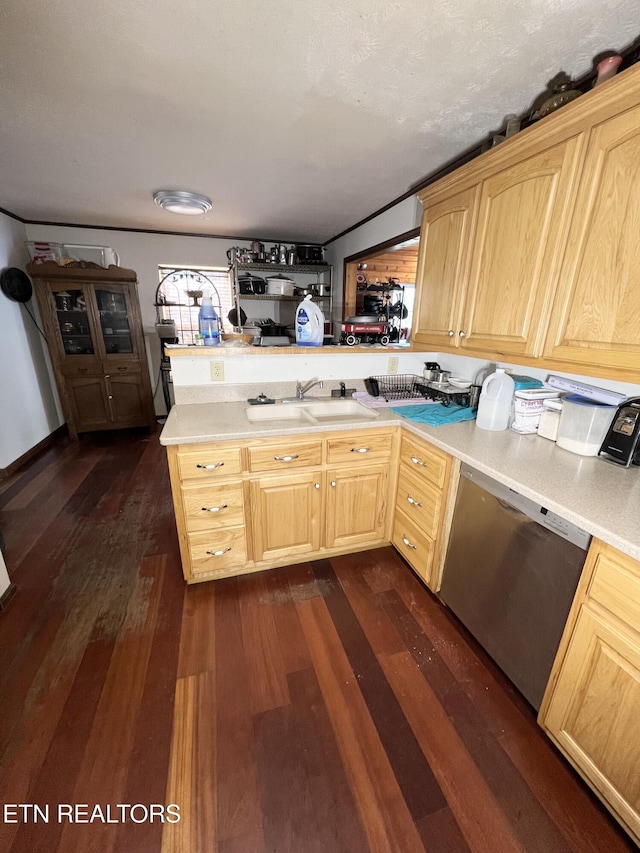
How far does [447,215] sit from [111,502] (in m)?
3.01

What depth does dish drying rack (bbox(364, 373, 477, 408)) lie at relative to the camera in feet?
6.56

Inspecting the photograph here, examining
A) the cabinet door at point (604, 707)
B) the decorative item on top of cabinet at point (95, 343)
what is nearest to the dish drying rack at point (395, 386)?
the cabinet door at point (604, 707)

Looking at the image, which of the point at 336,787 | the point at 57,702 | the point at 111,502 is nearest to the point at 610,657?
the point at 336,787

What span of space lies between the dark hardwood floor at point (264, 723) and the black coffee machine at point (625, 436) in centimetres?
101

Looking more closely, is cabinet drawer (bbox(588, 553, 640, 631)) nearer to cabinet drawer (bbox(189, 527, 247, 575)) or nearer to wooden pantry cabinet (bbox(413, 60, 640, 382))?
wooden pantry cabinet (bbox(413, 60, 640, 382))

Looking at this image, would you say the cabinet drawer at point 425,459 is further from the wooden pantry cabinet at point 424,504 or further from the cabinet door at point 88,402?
the cabinet door at point 88,402

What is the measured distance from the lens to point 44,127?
5.70ft

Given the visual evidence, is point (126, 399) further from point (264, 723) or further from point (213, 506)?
point (264, 723)

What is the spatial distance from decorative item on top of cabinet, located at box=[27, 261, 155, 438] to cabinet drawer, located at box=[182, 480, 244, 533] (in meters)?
2.91

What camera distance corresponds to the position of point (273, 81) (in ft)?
4.52

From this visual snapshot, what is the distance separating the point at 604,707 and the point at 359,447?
126 centimetres

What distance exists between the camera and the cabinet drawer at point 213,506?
1637 mm

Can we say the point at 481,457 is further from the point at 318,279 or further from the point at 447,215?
the point at 318,279

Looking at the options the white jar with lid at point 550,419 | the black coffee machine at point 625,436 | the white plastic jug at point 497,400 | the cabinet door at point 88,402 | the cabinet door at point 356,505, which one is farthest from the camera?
the cabinet door at point 88,402
